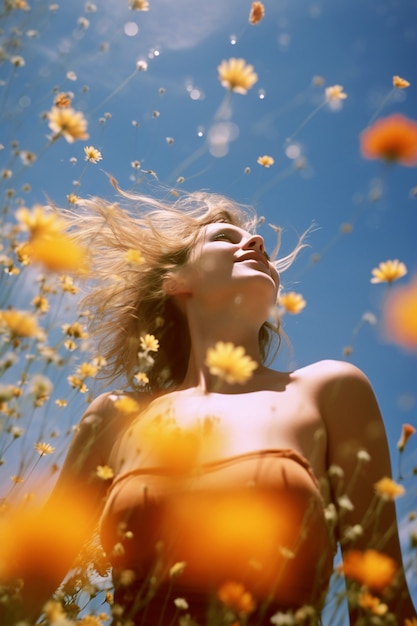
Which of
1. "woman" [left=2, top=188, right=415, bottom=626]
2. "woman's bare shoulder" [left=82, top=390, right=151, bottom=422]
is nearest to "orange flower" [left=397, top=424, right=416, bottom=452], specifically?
"woman" [left=2, top=188, right=415, bottom=626]

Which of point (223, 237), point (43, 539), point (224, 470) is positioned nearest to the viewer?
point (43, 539)

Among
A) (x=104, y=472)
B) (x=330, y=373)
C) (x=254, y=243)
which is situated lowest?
(x=104, y=472)

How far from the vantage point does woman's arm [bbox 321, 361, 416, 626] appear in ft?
4.65

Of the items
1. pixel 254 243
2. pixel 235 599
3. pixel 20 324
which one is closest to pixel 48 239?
pixel 20 324

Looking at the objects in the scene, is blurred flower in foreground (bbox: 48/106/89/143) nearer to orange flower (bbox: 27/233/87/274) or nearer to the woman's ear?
orange flower (bbox: 27/233/87/274)

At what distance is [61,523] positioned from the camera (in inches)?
53.4

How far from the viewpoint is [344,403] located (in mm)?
1593

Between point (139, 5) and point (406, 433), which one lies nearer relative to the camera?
point (406, 433)

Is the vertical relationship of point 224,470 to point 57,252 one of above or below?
below

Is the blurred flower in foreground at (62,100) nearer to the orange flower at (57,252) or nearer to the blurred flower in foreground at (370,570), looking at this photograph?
the orange flower at (57,252)

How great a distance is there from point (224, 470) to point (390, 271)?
59cm

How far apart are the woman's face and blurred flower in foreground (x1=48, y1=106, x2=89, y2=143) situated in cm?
72

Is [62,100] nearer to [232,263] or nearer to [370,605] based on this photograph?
[232,263]

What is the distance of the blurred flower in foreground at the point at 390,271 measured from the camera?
125cm
